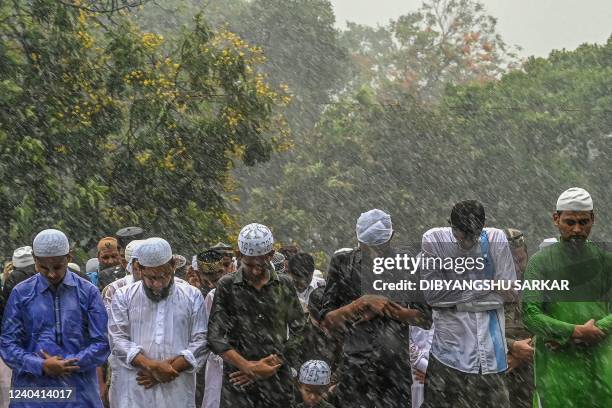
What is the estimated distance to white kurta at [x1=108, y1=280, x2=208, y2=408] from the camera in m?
7.41

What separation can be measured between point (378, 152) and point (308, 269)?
25894 mm

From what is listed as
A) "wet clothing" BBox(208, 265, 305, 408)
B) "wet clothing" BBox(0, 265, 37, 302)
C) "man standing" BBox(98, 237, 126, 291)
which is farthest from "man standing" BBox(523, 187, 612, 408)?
"man standing" BBox(98, 237, 126, 291)

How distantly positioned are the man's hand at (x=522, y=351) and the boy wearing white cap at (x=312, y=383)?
5.82ft

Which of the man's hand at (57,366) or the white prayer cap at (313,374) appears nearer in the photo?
the man's hand at (57,366)

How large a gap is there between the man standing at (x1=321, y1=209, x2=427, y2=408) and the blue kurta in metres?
1.54

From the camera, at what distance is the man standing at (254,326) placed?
7371 mm

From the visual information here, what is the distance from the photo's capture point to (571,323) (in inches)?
272

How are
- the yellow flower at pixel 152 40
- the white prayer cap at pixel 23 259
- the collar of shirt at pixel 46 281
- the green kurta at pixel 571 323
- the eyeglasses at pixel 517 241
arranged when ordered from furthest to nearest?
the yellow flower at pixel 152 40 < the white prayer cap at pixel 23 259 < the eyeglasses at pixel 517 241 < the collar of shirt at pixel 46 281 < the green kurta at pixel 571 323

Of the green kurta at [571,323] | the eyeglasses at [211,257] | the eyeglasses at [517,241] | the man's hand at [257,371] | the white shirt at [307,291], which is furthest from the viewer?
the white shirt at [307,291]

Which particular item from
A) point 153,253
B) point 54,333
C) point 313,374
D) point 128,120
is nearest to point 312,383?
point 313,374

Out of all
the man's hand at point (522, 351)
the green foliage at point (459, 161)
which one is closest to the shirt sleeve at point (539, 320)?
the man's hand at point (522, 351)

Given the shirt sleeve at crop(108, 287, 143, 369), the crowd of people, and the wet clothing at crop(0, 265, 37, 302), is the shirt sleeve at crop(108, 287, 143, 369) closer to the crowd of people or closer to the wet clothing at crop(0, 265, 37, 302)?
the crowd of people

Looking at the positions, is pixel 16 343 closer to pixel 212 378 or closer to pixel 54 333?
pixel 54 333

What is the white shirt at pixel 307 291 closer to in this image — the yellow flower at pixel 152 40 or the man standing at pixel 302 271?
the man standing at pixel 302 271
